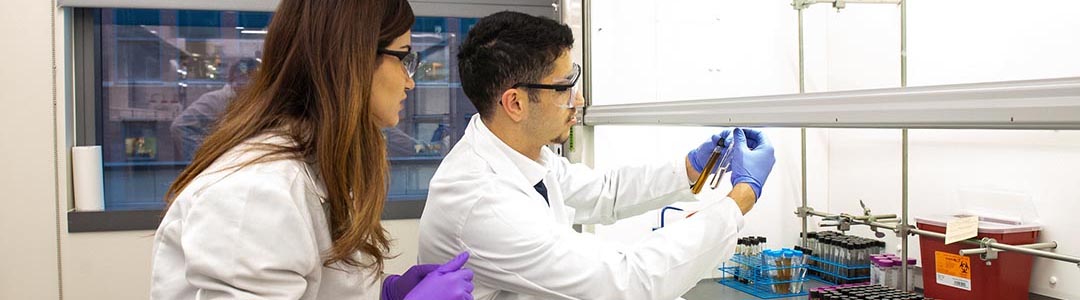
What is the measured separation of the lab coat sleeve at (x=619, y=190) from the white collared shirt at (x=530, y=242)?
392 millimetres

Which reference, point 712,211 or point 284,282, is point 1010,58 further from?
point 284,282

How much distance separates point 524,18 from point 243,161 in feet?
2.71

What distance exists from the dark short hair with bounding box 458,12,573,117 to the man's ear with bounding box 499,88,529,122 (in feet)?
0.09

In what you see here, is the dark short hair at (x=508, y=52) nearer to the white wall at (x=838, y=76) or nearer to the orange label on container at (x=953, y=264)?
the white wall at (x=838, y=76)

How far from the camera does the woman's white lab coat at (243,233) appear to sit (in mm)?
952

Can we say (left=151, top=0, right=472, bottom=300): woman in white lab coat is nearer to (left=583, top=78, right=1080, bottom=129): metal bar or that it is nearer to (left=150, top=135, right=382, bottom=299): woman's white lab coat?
(left=150, top=135, right=382, bottom=299): woman's white lab coat

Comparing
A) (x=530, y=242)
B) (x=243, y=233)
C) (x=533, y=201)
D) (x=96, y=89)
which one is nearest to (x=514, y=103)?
(x=533, y=201)

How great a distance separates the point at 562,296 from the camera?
1.43 metres

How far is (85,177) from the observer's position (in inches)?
111

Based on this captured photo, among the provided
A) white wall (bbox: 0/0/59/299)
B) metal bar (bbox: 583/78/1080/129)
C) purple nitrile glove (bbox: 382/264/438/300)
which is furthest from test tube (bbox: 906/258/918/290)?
white wall (bbox: 0/0/59/299)

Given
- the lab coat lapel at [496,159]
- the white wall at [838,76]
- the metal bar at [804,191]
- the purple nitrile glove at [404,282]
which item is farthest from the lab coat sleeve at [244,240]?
the metal bar at [804,191]

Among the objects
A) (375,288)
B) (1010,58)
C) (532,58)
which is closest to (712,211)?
(532,58)

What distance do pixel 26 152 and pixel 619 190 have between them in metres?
2.08

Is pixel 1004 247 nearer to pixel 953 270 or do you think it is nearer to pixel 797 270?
pixel 953 270
